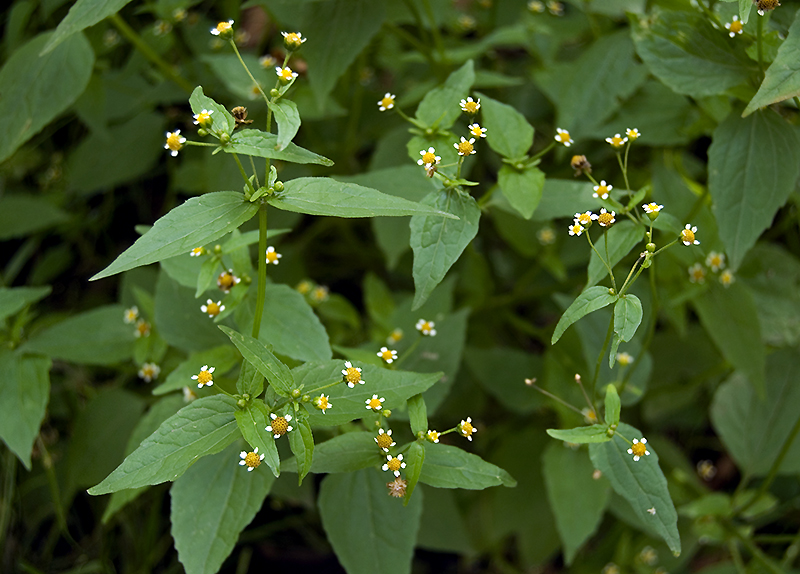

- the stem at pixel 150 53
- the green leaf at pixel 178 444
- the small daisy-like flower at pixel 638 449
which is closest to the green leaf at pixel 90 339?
the green leaf at pixel 178 444

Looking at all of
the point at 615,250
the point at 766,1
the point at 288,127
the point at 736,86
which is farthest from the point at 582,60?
the point at 288,127

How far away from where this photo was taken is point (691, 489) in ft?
8.21

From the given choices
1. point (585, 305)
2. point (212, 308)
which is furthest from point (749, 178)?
point (212, 308)

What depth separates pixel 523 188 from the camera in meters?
1.64

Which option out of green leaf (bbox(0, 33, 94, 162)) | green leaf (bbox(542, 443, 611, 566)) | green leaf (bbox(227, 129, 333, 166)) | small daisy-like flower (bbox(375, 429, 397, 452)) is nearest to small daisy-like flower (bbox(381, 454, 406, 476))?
small daisy-like flower (bbox(375, 429, 397, 452))

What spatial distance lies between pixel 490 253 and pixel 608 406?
172cm

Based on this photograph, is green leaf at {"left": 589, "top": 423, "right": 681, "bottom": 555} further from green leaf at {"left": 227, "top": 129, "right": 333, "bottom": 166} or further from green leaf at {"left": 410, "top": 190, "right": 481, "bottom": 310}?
green leaf at {"left": 227, "top": 129, "right": 333, "bottom": 166}

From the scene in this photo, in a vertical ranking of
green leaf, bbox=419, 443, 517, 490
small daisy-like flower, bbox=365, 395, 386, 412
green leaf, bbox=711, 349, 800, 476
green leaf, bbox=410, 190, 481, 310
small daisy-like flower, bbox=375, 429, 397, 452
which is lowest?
green leaf, bbox=711, 349, 800, 476

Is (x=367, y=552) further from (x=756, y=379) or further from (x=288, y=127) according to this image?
(x=756, y=379)

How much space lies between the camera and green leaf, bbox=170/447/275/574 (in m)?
1.47

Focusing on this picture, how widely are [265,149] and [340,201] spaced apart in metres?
0.18

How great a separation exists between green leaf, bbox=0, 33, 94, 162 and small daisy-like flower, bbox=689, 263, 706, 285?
2.03 metres

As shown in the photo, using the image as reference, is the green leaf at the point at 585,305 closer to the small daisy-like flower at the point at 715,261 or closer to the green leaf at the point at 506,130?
the green leaf at the point at 506,130

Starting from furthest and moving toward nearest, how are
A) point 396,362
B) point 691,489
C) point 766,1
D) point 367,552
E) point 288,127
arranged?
point 691,489 → point 396,362 → point 367,552 → point 766,1 → point 288,127
